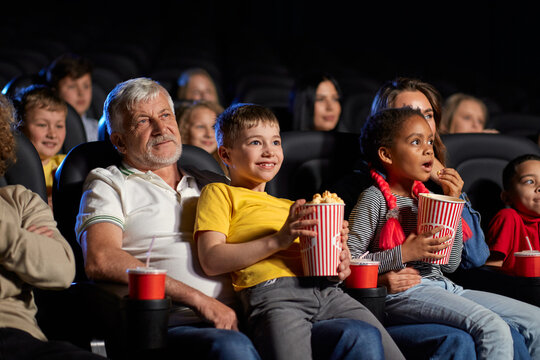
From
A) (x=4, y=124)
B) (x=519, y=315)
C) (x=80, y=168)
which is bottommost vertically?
(x=519, y=315)

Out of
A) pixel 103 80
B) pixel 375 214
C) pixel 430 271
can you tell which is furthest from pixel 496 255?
pixel 103 80

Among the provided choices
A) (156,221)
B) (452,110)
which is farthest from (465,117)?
(156,221)

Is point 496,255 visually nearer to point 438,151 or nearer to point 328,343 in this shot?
point 438,151

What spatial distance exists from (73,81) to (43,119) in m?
1.08

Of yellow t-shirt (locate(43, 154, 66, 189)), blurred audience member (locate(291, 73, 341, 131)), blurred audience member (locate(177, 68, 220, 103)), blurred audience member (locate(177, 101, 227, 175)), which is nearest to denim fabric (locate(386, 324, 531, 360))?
yellow t-shirt (locate(43, 154, 66, 189))

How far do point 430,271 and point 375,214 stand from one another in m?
0.24

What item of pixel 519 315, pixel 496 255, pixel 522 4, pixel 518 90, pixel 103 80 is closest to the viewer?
pixel 519 315

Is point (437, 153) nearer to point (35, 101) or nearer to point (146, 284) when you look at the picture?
point (146, 284)

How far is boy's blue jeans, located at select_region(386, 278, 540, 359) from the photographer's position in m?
1.75

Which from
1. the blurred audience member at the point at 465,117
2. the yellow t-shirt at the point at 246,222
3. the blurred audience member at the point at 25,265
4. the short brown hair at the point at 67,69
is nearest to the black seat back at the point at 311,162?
the yellow t-shirt at the point at 246,222

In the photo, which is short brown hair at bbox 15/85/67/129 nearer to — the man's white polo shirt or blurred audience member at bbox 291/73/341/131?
the man's white polo shirt

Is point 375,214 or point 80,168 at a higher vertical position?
point 80,168

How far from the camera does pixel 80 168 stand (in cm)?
196

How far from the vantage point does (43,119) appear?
8.75ft
